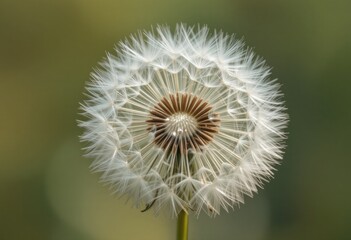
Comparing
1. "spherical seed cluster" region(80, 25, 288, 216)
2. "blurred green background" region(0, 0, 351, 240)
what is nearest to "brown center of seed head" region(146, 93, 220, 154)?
"spherical seed cluster" region(80, 25, 288, 216)

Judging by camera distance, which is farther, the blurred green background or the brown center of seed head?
the blurred green background

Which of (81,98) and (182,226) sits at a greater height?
(81,98)

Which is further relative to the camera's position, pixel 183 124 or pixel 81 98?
pixel 81 98

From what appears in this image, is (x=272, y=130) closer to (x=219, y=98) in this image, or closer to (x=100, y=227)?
(x=219, y=98)

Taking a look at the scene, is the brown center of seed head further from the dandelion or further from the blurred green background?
the blurred green background

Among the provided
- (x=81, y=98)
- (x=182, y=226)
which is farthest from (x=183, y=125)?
(x=81, y=98)

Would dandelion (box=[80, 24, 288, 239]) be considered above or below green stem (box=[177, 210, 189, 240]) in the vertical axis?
above

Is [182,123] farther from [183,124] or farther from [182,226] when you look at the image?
[182,226]

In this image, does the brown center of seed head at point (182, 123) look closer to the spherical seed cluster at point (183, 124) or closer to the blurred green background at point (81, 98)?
the spherical seed cluster at point (183, 124)
